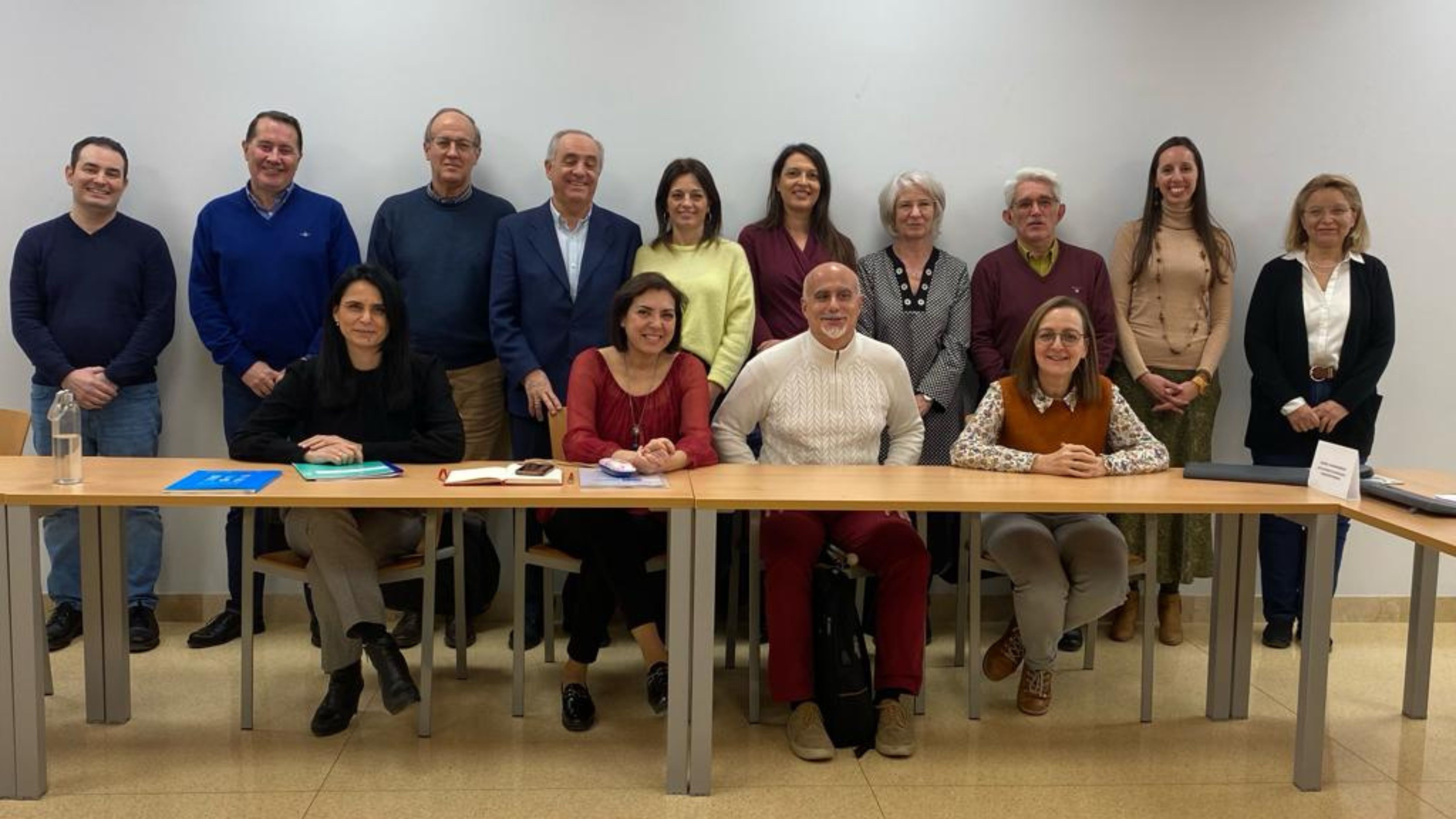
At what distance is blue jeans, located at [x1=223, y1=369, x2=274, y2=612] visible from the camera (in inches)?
148

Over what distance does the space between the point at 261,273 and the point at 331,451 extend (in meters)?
1.12

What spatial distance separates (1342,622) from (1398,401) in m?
0.85

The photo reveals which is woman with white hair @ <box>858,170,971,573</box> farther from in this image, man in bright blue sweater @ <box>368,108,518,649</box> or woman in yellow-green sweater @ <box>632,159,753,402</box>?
man in bright blue sweater @ <box>368,108,518,649</box>

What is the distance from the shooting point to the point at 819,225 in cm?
390

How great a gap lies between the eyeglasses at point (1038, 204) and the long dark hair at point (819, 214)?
59cm

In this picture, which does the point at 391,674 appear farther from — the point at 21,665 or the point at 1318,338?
the point at 1318,338

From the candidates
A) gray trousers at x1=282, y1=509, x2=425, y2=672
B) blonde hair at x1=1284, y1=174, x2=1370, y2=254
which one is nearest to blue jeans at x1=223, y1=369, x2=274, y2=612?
gray trousers at x1=282, y1=509, x2=425, y2=672

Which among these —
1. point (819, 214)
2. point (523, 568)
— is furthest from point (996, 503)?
point (819, 214)

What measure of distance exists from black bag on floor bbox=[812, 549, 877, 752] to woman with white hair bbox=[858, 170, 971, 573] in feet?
3.40

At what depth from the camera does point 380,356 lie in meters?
3.14

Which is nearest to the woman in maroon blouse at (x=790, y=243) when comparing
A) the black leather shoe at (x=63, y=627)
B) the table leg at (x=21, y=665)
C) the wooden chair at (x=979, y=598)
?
the wooden chair at (x=979, y=598)

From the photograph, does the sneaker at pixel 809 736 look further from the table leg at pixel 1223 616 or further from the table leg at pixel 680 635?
the table leg at pixel 1223 616

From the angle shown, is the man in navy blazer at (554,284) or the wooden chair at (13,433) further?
the man in navy blazer at (554,284)

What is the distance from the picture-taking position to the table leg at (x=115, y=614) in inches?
114
